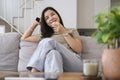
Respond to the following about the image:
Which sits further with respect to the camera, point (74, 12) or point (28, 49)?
point (74, 12)

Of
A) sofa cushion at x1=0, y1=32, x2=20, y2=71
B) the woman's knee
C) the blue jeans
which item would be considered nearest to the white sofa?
sofa cushion at x1=0, y1=32, x2=20, y2=71

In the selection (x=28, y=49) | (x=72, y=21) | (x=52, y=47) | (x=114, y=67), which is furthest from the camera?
(x=72, y=21)

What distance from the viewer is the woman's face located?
2.62 metres

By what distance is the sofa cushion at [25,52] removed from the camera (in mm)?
2488

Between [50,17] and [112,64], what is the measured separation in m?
1.57

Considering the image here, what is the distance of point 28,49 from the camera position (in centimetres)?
254

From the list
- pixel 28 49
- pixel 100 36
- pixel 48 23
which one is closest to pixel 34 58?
pixel 28 49

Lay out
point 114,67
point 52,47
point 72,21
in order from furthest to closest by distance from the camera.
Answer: point 72,21 → point 52,47 → point 114,67

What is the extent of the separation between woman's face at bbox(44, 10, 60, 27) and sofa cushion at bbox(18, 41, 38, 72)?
0.86 feet

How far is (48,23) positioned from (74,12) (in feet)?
5.64

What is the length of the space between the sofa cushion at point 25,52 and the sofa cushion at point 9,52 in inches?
2.3

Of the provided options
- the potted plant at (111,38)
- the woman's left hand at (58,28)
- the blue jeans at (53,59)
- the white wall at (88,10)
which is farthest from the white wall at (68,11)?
the potted plant at (111,38)

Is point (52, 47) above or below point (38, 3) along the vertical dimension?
below

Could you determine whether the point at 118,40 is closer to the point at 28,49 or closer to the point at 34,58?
the point at 34,58
